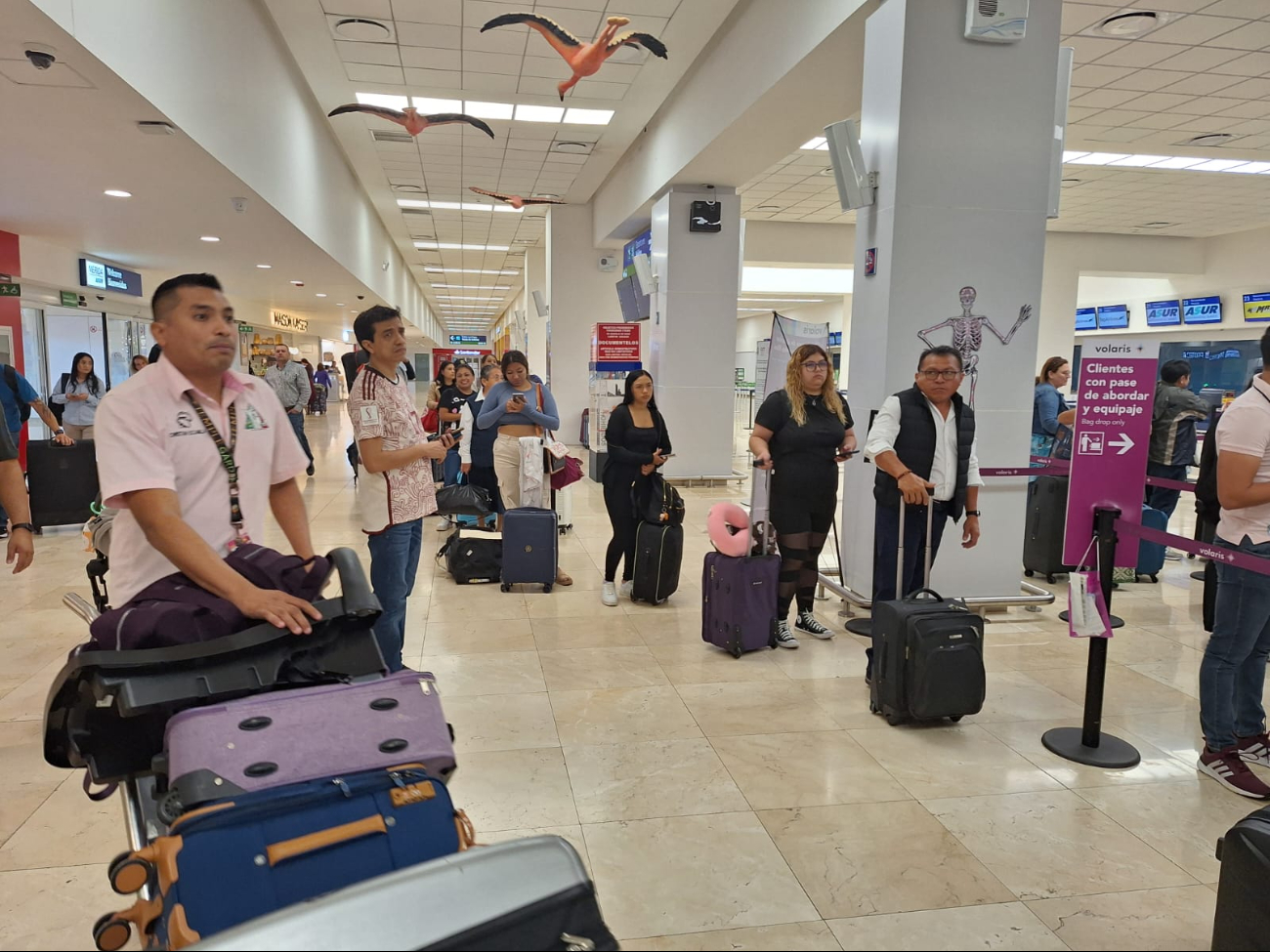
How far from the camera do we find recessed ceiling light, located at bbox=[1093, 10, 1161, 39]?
6.03m

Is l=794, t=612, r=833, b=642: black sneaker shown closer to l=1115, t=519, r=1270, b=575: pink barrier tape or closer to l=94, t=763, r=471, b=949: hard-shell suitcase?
l=1115, t=519, r=1270, b=575: pink barrier tape

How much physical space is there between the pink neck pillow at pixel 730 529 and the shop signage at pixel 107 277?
36.9ft

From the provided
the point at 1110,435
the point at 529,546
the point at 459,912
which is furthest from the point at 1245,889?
the point at 529,546

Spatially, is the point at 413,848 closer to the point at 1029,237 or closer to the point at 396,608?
the point at 396,608

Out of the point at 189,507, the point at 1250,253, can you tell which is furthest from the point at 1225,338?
the point at 189,507

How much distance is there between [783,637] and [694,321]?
663cm

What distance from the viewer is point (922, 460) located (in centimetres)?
385

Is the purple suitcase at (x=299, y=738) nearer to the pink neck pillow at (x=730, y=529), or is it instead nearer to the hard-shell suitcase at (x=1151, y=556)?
the pink neck pillow at (x=730, y=529)

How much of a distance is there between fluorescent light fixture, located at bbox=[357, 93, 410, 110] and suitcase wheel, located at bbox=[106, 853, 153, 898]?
9.46 meters

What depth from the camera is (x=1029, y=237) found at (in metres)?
5.01

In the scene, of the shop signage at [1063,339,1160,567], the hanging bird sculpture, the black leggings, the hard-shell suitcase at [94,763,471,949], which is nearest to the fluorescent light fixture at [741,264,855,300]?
the hanging bird sculpture

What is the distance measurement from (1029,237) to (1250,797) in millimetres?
3369

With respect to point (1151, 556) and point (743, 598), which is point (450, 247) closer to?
point (1151, 556)

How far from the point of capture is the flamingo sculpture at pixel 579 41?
20.0 ft
